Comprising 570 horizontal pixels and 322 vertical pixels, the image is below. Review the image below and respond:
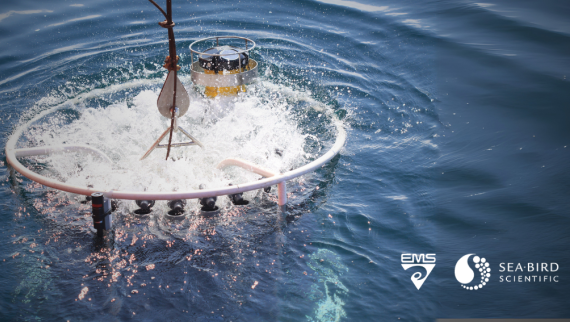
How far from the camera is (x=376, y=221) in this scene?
679cm

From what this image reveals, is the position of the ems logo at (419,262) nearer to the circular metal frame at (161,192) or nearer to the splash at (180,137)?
the circular metal frame at (161,192)

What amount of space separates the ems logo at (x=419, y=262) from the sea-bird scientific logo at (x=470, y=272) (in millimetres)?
322

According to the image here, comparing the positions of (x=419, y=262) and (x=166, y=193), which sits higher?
(x=166, y=193)

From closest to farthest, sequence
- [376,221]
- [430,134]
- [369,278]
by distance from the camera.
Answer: [369,278] → [376,221] → [430,134]

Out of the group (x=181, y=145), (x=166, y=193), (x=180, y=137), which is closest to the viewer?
(x=166, y=193)

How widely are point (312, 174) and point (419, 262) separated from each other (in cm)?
237

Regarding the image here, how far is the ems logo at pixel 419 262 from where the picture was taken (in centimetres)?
584

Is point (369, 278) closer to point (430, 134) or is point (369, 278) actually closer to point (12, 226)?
point (430, 134)

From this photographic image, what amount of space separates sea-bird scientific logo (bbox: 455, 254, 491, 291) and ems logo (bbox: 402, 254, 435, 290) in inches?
12.7

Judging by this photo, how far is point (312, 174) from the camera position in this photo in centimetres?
784

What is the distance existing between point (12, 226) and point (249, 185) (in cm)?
324

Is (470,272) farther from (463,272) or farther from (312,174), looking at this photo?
(312,174)

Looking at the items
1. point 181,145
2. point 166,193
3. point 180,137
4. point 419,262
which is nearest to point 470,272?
point 419,262

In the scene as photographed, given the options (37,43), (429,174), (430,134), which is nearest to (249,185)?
(429,174)
